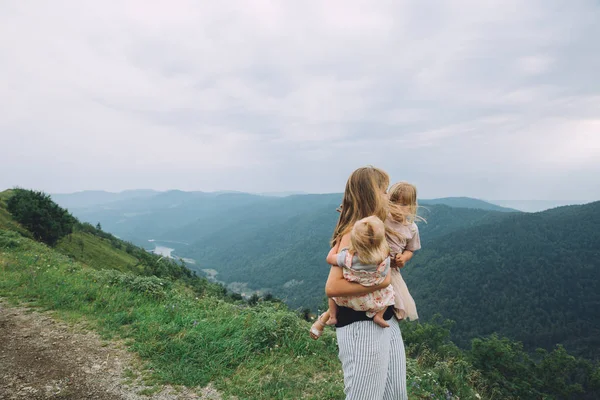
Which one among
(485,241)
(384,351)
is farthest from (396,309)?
(485,241)

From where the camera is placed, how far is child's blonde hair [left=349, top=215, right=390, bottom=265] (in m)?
2.15

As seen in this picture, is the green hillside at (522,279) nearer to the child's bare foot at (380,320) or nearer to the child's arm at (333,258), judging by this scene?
the child's bare foot at (380,320)

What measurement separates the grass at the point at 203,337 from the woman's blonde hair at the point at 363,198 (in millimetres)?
2563

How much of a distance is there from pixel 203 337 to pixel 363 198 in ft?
11.8

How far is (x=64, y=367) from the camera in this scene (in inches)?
157

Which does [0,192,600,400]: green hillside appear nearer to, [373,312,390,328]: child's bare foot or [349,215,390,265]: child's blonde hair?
[373,312,390,328]: child's bare foot

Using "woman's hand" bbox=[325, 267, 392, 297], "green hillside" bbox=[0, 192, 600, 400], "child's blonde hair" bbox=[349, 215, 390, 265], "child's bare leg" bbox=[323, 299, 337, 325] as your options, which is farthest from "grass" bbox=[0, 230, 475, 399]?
"child's blonde hair" bbox=[349, 215, 390, 265]

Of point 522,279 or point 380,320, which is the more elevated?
point 380,320

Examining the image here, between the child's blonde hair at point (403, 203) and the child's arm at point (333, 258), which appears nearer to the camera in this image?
the child's arm at point (333, 258)

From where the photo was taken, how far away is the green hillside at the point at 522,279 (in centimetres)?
8994

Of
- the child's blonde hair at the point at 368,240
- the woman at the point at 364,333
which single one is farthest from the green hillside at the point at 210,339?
the child's blonde hair at the point at 368,240

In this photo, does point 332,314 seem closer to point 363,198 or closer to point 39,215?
point 363,198

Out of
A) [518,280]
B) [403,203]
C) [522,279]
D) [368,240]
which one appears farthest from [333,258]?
[522,279]

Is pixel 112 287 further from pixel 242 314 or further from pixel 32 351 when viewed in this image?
pixel 242 314
